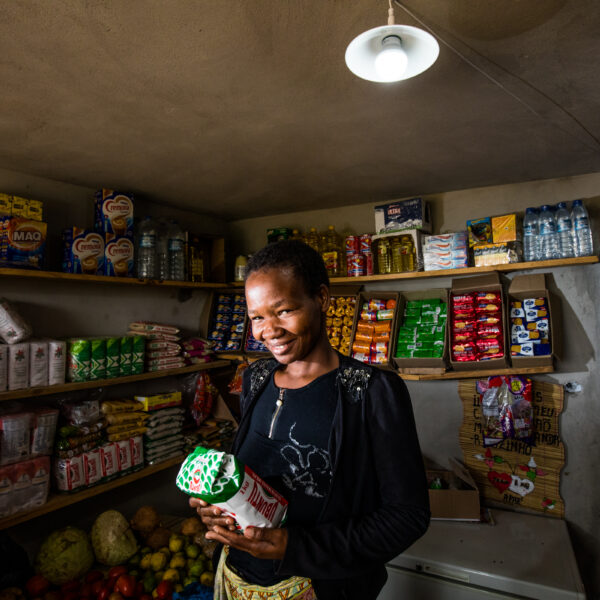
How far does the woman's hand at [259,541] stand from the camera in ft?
2.88

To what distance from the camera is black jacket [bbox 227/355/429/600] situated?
907 mm

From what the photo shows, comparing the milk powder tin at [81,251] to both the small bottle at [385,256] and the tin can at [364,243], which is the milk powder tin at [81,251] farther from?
the small bottle at [385,256]

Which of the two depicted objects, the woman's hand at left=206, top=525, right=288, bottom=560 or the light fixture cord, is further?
the light fixture cord

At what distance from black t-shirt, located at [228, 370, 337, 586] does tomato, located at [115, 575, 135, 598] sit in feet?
4.75

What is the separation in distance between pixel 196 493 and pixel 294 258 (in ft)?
1.88

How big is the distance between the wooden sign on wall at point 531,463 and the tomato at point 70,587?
7.95 feet

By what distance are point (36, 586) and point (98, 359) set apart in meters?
1.15

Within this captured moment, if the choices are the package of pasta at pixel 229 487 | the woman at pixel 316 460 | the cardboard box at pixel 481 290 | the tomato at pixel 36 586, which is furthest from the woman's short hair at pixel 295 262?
the tomato at pixel 36 586

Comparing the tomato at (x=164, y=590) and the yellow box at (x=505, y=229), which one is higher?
the yellow box at (x=505, y=229)

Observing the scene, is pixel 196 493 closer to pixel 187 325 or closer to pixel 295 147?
pixel 295 147

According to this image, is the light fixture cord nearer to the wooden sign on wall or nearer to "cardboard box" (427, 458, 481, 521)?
the wooden sign on wall

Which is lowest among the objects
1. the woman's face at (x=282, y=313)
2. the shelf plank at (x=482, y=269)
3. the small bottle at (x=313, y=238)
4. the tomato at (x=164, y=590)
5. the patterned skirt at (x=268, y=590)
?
the tomato at (x=164, y=590)

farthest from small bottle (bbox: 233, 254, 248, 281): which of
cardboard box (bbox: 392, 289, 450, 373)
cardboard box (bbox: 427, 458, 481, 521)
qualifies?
cardboard box (bbox: 427, 458, 481, 521)

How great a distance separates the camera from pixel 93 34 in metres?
1.23
